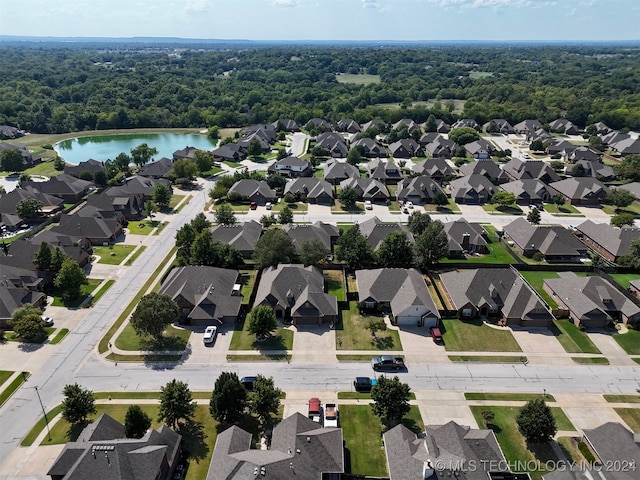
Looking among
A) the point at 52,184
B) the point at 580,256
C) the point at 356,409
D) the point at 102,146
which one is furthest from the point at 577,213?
the point at 102,146

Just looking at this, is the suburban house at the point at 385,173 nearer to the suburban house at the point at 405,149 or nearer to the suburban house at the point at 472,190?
the suburban house at the point at 472,190

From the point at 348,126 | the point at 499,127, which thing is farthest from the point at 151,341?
the point at 499,127

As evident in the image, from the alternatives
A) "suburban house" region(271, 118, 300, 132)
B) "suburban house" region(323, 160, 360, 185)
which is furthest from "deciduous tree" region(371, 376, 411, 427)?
"suburban house" region(271, 118, 300, 132)

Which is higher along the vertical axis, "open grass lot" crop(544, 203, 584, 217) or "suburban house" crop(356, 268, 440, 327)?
"suburban house" crop(356, 268, 440, 327)

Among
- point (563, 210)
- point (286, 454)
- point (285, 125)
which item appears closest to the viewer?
point (286, 454)

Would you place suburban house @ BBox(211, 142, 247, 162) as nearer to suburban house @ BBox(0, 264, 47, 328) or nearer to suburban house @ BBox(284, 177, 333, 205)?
suburban house @ BBox(284, 177, 333, 205)

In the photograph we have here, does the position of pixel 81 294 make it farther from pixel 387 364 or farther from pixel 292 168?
pixel 292 168
